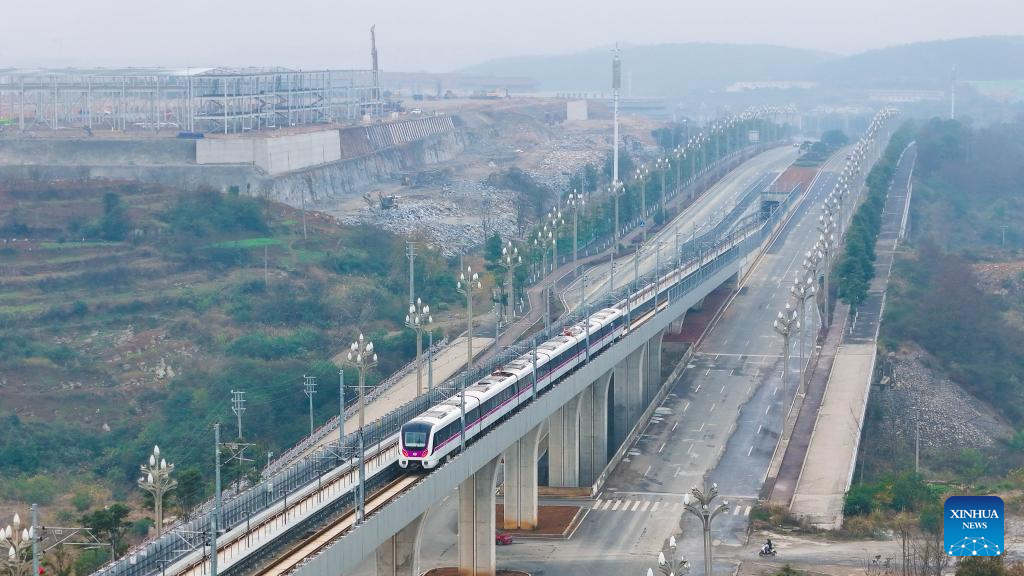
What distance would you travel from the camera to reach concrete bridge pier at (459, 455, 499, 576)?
54938 mm

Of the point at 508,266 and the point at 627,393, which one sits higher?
the point at 508,266

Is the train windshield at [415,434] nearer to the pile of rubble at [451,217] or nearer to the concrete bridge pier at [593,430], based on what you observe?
the concrete bridge pier at [593,430]

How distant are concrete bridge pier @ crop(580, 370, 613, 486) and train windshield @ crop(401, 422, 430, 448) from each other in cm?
2509

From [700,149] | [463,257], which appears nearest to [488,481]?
[463,257]

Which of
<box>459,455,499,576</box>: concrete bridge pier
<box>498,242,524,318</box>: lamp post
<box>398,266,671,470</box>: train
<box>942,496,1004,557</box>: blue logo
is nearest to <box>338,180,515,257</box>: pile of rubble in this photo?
<box>498,242,524,318</box>: lamp post

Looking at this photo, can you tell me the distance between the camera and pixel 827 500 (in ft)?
213

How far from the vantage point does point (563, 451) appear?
69875 millimetres

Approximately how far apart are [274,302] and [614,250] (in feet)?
117

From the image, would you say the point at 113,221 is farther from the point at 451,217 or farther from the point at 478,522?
the point at 478,522

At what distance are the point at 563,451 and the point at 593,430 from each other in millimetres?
3732

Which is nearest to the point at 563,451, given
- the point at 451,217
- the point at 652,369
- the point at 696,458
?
the point at 696,458

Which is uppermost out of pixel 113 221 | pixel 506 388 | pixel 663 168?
pixel 663 168

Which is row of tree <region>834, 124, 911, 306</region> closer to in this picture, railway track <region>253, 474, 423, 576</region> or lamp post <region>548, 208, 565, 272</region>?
lamp post <region>548, 208, 565, 272</region>

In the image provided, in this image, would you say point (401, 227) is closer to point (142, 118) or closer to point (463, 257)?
point (463, 257)
